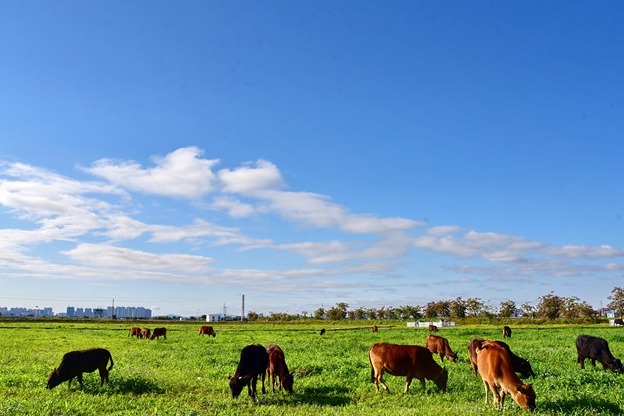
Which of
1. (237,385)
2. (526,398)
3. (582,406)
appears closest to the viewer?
(526,398)

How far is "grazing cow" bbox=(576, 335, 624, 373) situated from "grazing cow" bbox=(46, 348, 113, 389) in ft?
62.0

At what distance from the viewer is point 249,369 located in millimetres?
14734

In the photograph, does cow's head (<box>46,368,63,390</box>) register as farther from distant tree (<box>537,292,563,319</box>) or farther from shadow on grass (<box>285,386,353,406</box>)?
distant tree (<box>537,292,563,319</box>)

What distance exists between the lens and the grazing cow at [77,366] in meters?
15.5

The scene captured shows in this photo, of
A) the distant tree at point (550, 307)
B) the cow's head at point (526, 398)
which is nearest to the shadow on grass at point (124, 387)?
the cow's head at point (526, 398)

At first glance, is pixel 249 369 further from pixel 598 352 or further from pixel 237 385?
pixel 598 352

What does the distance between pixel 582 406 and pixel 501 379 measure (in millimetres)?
2075

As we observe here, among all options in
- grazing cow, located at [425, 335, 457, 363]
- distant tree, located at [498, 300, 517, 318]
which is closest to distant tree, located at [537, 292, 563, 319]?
distant tree, located at [498, 300, 517, 318]

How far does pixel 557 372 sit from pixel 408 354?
21.5ft

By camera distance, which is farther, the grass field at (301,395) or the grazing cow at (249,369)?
the grazing cow at (249,369)

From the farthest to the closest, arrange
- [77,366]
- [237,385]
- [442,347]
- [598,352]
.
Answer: [442,347] → [598,352] → [77,366] → [237,385]

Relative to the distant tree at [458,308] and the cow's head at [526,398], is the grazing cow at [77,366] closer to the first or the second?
the cow's head at [526,398]

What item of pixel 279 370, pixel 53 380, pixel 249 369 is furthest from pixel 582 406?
pixel 53 380

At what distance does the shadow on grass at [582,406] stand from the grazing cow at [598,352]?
25.7 ft
